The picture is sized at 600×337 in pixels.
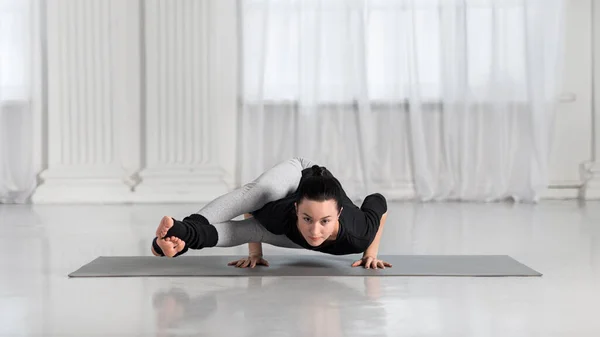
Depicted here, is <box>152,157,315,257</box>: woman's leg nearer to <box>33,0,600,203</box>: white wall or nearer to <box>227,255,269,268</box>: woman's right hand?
<box>227,255,269,268</box>: woman's right hand

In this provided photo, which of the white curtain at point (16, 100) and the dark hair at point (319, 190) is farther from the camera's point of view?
the white curtain at point (16, 100)

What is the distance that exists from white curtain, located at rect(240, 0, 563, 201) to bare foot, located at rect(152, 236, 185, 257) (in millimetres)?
3457

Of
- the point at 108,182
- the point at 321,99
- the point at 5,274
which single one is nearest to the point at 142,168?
the point at 108,182

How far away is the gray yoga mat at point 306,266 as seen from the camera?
9.36ft

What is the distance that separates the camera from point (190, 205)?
570 centimetres

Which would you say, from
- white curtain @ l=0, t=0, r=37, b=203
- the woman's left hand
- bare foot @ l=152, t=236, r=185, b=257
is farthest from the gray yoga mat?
white curtain @ l=0, t=0, r=37, b=203

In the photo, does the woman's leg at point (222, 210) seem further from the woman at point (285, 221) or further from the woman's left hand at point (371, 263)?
the woman's left hand at point (371, 263)

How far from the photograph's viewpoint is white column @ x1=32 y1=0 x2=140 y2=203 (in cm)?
599

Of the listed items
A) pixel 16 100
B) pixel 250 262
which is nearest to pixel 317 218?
pixel 250 262

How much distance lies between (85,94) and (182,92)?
2.13 feet

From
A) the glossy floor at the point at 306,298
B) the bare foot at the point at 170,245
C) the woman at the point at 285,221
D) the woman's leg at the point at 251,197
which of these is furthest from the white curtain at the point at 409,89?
the bare foot at the point at 170,245

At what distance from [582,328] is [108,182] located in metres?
4.37

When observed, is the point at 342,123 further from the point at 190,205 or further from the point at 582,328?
the point at 582,328

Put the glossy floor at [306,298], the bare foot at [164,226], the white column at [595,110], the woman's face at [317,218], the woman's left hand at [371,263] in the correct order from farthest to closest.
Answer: the white column at [595,110] < the woman's left hand at [371,263] < the woman's face at [317,218] < the bare foot at [164,226] < the glossy floor at [306,298]
